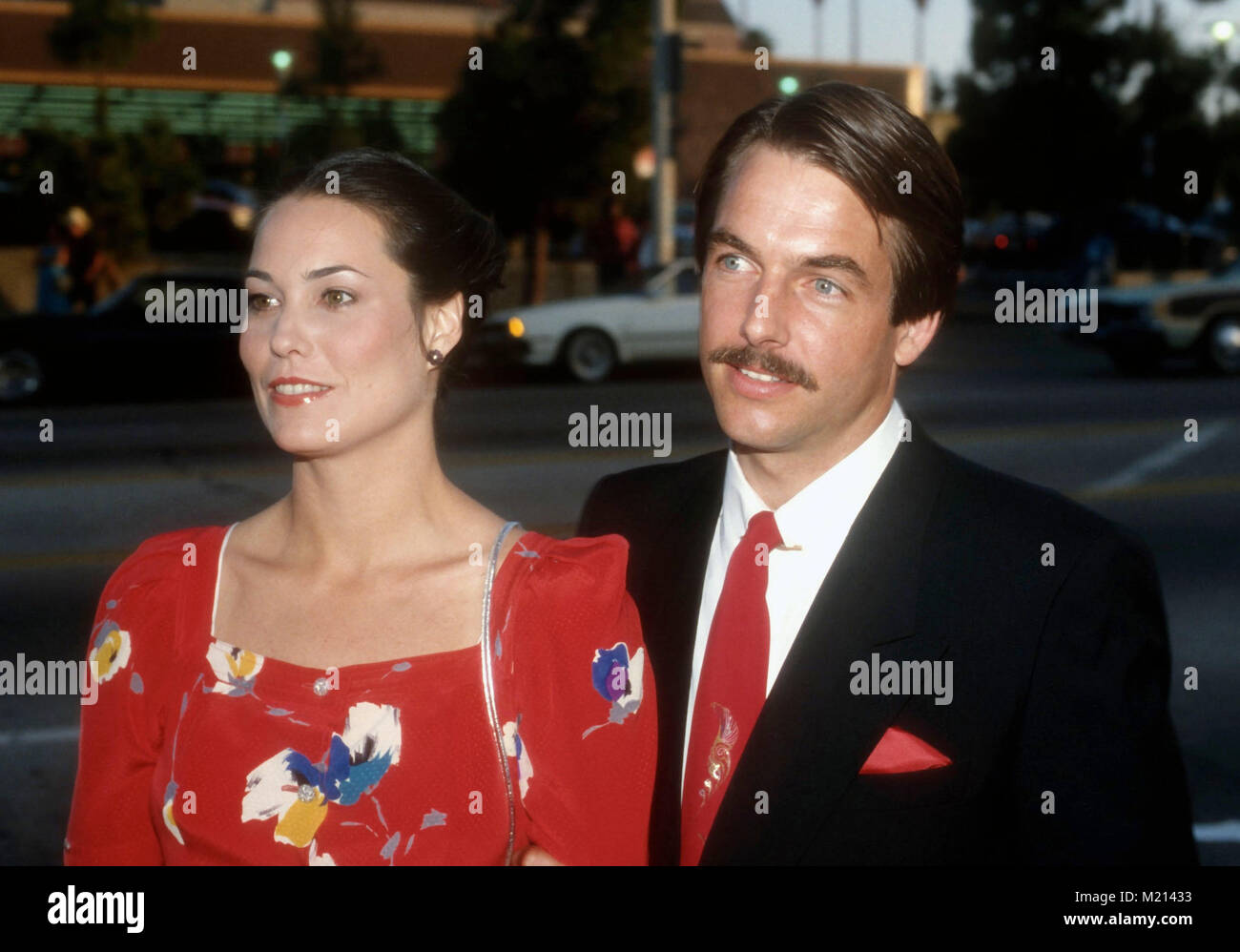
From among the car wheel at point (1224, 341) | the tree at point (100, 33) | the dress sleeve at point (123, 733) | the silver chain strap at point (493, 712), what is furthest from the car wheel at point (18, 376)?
the silver chain strap at point (493, 712)

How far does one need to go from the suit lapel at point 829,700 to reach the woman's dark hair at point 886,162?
0.46 metres

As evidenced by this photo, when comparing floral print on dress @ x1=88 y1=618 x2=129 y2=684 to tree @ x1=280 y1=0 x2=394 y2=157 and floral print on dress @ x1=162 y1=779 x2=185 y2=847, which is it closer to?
floral print on dress @ x1=162 y1=779 x2=185 y2=847

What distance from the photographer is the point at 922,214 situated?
3018mm

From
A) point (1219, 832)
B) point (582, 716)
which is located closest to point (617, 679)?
point (582, 716)

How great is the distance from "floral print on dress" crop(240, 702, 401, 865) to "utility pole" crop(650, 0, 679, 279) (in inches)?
806

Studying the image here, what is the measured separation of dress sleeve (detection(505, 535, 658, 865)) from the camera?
9.09 feet

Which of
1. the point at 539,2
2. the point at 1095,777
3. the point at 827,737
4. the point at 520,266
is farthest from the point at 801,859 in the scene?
the point at 520,266

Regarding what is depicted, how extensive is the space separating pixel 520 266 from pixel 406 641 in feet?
84.7

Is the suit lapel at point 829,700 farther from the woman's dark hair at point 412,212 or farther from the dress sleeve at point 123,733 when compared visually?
the dress sleeve at point 123,733

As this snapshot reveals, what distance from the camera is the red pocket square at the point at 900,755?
Answer: 2.68 meters

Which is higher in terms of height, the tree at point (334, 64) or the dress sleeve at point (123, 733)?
the tree at point (334, 64)

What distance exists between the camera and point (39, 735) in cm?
647

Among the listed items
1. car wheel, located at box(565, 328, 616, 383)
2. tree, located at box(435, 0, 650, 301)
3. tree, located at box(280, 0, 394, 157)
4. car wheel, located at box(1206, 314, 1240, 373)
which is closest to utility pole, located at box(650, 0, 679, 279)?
tree, located at box(435, 0, 650, 301)
